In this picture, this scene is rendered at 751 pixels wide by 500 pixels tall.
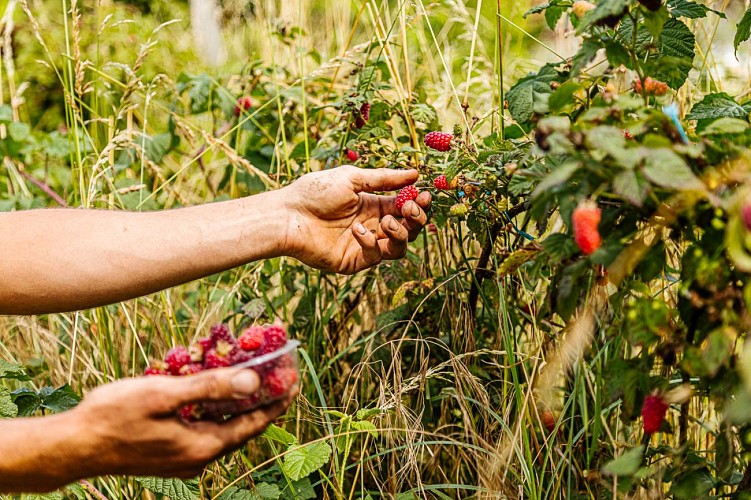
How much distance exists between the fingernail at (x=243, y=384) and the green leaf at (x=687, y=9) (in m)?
0.89

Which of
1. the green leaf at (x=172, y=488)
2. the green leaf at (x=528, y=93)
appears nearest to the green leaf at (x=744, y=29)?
the green leaf at (x=528, y=93)

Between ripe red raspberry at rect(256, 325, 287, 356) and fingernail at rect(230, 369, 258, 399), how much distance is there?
111mm

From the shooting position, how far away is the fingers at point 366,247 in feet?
5.32

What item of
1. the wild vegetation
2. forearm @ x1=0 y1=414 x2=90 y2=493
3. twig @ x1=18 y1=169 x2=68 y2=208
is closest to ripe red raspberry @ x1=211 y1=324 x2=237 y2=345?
forearm @ x1=0 y1=414 x2=90 y2=493

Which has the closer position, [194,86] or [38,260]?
[38,260]

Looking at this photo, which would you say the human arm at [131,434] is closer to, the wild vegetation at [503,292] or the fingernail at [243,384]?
the fingernail at [243,384]

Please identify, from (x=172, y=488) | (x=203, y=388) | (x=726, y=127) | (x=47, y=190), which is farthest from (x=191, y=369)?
(x=47, y=190)

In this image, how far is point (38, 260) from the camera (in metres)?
1.49

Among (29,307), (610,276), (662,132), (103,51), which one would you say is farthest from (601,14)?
(103,51)

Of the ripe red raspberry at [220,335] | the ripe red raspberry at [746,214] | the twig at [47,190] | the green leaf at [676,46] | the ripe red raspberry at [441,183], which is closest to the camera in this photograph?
the ripe red raspberry at [746,214]

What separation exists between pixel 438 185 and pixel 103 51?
3317mm

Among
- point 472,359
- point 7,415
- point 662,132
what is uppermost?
point 662,132

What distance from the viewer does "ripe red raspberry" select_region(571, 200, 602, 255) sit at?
35.5 inches

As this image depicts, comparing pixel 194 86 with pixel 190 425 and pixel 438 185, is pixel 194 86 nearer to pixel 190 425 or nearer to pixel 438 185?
pixel 438 185
